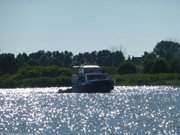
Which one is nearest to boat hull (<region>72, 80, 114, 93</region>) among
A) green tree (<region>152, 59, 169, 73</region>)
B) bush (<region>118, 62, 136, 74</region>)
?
green tree (<region>152, 59, 169, 73</region>)

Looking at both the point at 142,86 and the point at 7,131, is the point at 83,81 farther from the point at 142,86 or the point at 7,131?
the point at 7,131

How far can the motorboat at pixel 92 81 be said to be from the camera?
122m

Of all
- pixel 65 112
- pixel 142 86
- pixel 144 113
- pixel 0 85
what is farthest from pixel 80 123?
pixel 0 85

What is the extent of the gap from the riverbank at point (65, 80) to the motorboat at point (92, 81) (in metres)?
41.3

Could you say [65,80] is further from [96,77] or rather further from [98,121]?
[98,121]

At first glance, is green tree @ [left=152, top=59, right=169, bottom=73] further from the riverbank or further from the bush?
the bush

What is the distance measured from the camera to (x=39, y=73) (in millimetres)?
195625

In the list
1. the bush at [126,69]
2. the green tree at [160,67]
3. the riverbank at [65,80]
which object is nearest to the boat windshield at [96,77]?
the riverbank at [65,80]

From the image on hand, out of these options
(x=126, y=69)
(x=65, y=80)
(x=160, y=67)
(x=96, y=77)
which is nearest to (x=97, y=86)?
(x=96, y=77)

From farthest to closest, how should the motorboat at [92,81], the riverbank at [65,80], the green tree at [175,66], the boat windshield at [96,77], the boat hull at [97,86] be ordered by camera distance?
1. the green tree at [175,66]
2. the riverbank at [65,80]
3. the boat windshield at [96,77]
4. the motorboat at [92,81]
5. the boat hull at [97,86]

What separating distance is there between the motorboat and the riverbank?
1627 inches

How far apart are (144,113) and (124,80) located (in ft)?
314

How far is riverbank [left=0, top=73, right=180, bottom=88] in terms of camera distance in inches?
6796

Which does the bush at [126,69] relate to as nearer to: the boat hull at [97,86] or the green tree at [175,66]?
the green tree at [175,66]
